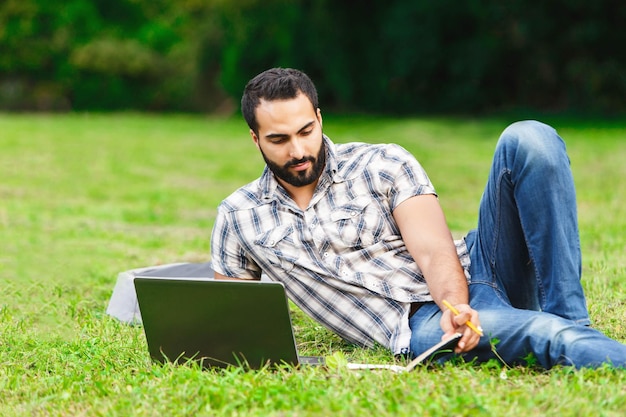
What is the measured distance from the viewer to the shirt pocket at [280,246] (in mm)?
3330

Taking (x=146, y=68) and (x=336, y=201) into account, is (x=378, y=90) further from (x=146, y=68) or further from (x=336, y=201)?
(x=336, y=201)

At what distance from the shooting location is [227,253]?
3436mm

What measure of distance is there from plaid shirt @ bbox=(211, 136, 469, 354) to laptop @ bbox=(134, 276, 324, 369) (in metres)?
0.28

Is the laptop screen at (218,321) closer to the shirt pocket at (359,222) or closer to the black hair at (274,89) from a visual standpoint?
the shirt pocket at (359,222)

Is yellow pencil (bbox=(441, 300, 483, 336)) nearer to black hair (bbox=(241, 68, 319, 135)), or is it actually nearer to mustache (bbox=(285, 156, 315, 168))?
mustache (bbox=(285, 156, 315, 168))

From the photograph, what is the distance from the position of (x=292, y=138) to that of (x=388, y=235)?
0.52 metres

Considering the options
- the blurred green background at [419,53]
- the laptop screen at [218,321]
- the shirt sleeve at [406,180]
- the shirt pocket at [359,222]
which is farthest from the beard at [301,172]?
the blurred green background at [419,53]

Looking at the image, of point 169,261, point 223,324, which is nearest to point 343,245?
point 223,324

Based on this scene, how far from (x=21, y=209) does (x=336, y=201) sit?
5763 millimetres

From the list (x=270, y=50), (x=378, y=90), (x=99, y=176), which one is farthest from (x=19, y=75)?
(x=99, y=176)

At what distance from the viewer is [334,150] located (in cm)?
350

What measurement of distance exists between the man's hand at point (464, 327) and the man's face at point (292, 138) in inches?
31.0

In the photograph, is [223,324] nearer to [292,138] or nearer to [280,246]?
[280,246]

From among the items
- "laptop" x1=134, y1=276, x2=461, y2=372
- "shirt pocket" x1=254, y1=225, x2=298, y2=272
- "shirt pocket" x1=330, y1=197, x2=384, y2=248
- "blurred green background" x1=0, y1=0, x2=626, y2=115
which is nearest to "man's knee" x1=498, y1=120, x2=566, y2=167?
"shirt pocket" x1=330, y1=197, x2=384, y2=248
